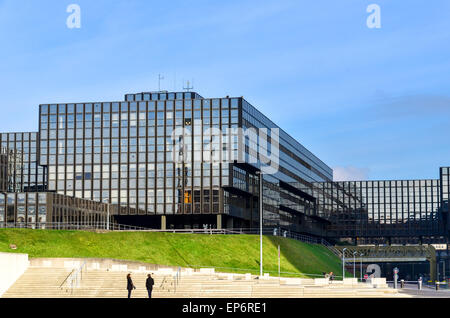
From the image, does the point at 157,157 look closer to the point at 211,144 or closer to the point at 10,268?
the point at 211,144

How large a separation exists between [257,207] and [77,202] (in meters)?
35.3

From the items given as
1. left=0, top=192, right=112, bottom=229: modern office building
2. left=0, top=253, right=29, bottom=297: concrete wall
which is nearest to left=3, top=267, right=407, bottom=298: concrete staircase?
left=0, top=253, right=29, bottom=297: concrete wall

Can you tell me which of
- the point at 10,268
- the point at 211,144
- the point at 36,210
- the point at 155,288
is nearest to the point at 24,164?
the point at 211,144

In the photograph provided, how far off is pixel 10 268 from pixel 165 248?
37.7 metres

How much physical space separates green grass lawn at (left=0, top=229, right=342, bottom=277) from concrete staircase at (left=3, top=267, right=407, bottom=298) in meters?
22.8

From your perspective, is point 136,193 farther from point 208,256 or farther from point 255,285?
point 255,285

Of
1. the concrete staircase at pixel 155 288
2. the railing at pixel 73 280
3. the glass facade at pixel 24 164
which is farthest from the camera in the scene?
the glass facade at pixel 24 164

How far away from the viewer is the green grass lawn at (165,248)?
3252 inches

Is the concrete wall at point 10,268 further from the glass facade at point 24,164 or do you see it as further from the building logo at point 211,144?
the glass facade at point 24,164

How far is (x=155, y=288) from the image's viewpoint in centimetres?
5441

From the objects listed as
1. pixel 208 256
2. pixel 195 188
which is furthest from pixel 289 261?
pixel 195 188

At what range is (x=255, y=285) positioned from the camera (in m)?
55.3

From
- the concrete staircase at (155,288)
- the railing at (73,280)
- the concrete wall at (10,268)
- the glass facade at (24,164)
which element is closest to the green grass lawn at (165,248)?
the concrete wall at (10,268)

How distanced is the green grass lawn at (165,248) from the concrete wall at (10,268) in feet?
69.4
